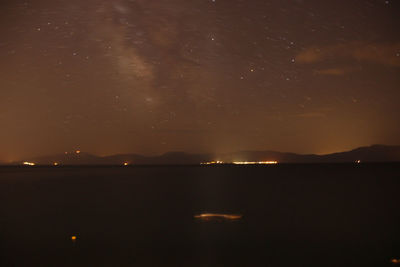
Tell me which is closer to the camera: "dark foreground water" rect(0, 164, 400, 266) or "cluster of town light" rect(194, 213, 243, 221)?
"dark foreground water" rect(0, 164, 400, 266)

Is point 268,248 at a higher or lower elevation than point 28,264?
lower

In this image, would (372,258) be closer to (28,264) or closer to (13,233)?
(28,264)

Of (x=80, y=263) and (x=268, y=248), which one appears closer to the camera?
(x=80, y=263)

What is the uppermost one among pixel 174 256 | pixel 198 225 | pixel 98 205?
pixel 174 256

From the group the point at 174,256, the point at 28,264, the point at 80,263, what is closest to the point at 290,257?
the point at 174,256

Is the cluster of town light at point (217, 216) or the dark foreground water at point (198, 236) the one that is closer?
the dark foreground water at point (198, 236)

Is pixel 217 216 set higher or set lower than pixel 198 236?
lower

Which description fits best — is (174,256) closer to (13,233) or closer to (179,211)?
(13,233)

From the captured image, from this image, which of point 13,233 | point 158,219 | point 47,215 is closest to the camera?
point 13,233

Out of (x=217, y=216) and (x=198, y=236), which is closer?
(x=198, y=236)

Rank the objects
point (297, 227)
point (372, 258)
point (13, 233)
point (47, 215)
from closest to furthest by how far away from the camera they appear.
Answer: point (372, 258), point (13, 233), point (297, 227), point (47, 215)
